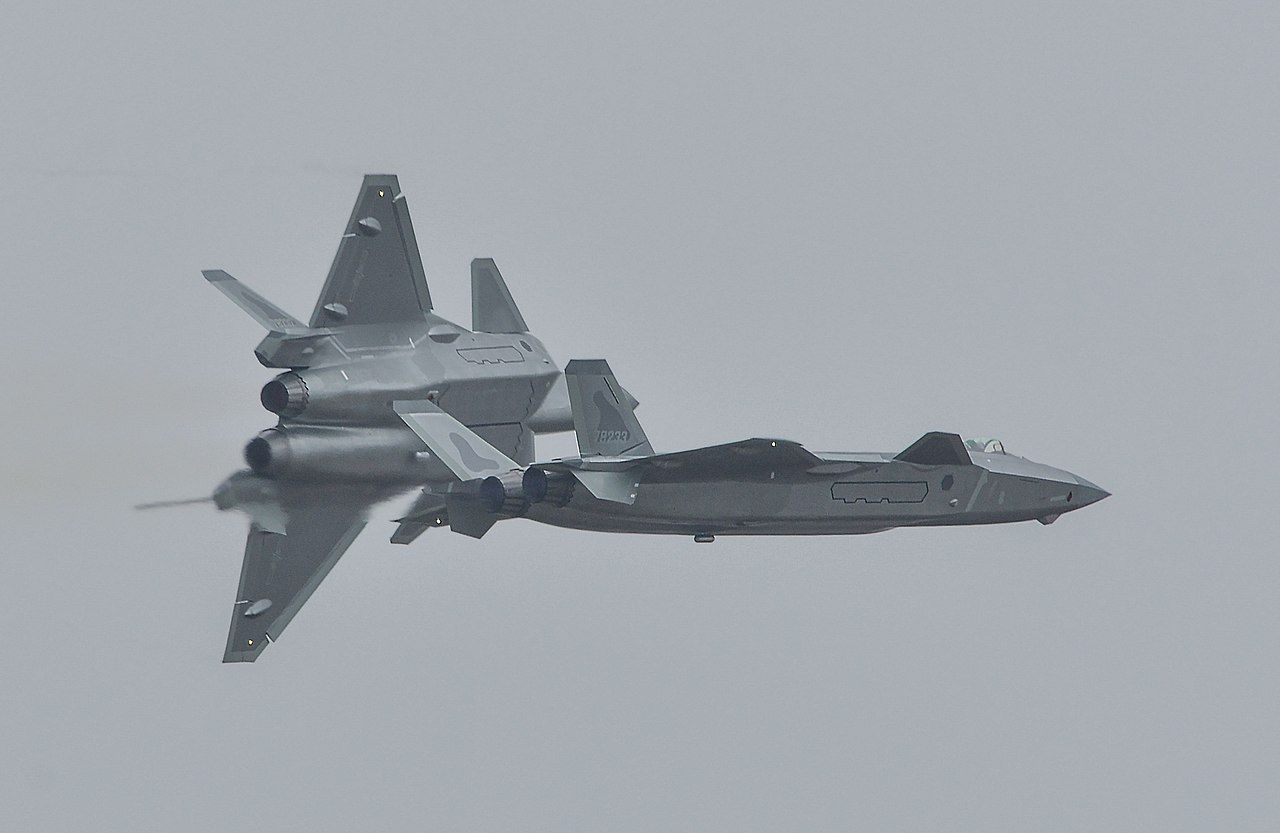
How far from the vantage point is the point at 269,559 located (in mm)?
41500

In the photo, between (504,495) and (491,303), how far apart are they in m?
7.49

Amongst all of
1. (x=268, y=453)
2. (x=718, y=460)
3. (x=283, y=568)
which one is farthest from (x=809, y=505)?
(x=283, y=568)

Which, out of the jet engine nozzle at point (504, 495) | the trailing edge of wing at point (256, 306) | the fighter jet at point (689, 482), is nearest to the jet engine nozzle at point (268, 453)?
the trailing edge of wing at point (256, 306)

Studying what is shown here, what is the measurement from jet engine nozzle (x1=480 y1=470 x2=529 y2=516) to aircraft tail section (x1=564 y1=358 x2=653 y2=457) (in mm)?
1213

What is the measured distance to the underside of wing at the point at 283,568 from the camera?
41.4 m

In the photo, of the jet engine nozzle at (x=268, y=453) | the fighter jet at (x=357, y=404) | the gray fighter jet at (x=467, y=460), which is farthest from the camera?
the fighter jet at (x=357, y=404)

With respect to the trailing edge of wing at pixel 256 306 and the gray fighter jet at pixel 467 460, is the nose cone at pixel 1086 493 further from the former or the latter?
the trailing edge of wing at pixel 256 306

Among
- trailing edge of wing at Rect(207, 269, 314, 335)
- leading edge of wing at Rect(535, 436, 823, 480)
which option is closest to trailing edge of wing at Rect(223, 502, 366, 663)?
trailing edge of wing at Rect(207, 269, 314, 335)

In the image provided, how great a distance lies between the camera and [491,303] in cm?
4409

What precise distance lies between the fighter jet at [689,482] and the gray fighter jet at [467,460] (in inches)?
1.1

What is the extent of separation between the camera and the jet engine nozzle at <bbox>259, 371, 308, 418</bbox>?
40094 mm

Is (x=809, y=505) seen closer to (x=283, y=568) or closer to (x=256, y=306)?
(x=283, y=568)

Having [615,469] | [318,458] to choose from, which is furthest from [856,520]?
[318,458]

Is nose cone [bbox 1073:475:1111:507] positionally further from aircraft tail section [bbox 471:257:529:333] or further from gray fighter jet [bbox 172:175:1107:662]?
aircraft tail section [bbox 471:257:529:333]
